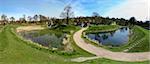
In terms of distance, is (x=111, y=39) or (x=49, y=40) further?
(x=111, y=39)

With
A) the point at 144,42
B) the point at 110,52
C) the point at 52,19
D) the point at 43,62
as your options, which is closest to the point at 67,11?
the point at 52,19

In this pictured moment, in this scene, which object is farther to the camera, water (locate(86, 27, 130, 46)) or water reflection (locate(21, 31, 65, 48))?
water (locate(86, 27, 130, 46))

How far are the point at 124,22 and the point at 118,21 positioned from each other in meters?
3.67

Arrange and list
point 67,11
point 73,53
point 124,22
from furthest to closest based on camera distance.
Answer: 1. point 124,22
2. point 67,11
3. point 73,53

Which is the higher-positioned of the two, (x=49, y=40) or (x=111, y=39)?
(x=49, y=40)

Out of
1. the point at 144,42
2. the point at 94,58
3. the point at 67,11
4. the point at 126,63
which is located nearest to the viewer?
the point at 126,63

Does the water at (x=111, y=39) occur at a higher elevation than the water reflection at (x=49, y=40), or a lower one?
lower

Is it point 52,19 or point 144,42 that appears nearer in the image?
point 144,42

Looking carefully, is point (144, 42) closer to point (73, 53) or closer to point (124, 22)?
point (73, 53)

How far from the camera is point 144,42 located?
3869cm

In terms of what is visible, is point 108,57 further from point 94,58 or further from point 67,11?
point 67,11

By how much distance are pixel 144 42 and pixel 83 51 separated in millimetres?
10715

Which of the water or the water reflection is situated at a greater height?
the water reflection

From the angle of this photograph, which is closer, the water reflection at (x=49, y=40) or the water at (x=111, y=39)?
the water reflection at (x=49, y=40)
